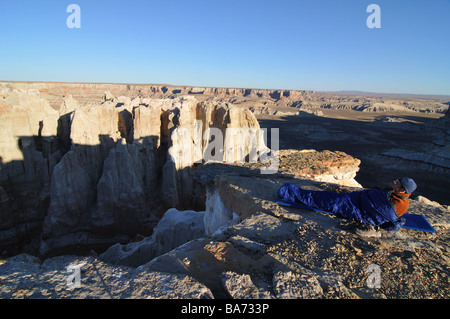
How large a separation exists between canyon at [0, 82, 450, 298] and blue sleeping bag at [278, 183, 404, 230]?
0.21 meters

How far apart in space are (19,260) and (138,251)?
6.34 metres

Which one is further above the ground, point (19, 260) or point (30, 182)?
point (19, 260)

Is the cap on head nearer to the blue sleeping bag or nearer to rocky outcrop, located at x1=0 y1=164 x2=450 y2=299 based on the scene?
the blue sleeping bag

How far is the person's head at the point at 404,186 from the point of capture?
3.22 meters

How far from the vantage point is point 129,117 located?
52.6ft

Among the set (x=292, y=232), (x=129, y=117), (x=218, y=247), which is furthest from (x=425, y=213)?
(x=129, y=117)

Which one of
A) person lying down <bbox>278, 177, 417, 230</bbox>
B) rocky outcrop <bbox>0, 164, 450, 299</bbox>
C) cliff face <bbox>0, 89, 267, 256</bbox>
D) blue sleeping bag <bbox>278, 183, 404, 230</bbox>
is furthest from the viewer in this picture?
cliff face <bbox>0, 89, 267, 256</bbox>

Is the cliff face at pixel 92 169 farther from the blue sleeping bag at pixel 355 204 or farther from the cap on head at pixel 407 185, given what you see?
the cap on head at pixel 407 185

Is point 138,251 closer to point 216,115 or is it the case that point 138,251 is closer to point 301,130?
point 216,115

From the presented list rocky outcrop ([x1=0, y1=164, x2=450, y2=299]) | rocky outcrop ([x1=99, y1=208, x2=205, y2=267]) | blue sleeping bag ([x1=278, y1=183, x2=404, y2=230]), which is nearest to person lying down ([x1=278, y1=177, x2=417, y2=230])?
blue sleeping bag ([x1=278, y1=183, x2=404, y2=230])

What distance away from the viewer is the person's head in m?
3.22

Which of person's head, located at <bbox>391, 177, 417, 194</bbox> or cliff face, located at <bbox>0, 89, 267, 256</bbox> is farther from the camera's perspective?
cliff face, located at <bbox>0, 89, 267, 256</bbox>

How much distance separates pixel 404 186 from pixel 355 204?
71 cm
